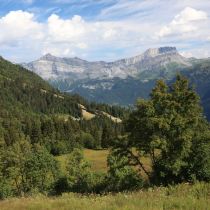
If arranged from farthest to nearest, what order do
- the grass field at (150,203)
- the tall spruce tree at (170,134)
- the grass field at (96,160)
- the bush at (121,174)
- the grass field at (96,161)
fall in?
1. the grass field at (96,160)
2. the grass field at (96,161)
3. the bush at (121,174)
4. the tall spruce tree at (170,134)
5. the grass field at (150,203)

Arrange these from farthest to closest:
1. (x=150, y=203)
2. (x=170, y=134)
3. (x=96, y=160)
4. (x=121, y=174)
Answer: (x=96, y=160), (x=121, y=174), (x=170, y=134), (x=150, y=203)

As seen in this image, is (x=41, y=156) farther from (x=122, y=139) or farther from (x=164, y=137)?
(x=164, y=137)

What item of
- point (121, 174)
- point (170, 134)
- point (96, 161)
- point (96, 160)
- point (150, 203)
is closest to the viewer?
point (150, 203)

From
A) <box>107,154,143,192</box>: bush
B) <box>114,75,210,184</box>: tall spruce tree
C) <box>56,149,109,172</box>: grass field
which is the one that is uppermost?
<box>114,75,210,184</box>: tall spruce tree

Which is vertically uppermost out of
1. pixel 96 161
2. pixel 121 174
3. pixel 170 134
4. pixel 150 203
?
pixel 150 203

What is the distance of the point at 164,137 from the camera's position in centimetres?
4334

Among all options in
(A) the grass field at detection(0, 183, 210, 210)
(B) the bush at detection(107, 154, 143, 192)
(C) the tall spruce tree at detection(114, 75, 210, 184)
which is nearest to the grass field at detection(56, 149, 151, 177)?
(B) the bush at detection(107, 154, 143, 192)

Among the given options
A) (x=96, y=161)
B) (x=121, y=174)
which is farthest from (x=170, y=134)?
(x=96, y=161)

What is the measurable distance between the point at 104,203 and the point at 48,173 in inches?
2660

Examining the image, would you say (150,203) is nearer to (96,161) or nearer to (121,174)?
(121,174)

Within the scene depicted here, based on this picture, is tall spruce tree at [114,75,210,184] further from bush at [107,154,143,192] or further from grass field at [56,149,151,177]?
grass field at [56,149,151,177]

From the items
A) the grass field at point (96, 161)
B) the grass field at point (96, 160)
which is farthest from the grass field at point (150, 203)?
the grass field at point (96, 160)

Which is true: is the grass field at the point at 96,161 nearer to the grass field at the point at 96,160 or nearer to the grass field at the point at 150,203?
the grass field at the point at 96,160

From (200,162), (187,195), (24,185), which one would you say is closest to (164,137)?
(200,162)
